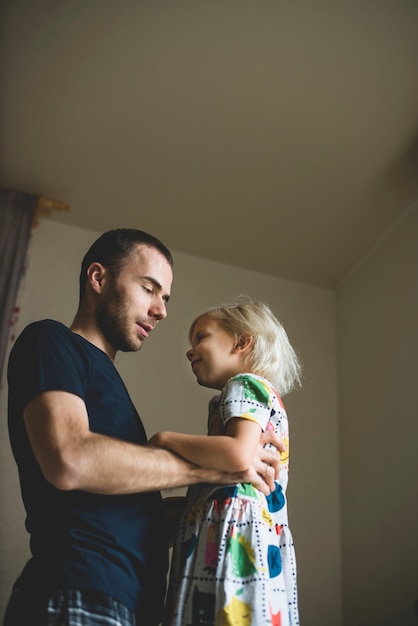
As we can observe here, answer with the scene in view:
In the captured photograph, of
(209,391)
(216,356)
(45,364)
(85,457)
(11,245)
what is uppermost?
(11,245)

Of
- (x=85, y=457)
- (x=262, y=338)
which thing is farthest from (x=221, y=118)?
(x=85, y=457)

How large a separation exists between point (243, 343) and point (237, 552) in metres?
0.61

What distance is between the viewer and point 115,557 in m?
1.20

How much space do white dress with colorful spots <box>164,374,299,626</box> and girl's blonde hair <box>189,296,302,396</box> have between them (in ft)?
0.63

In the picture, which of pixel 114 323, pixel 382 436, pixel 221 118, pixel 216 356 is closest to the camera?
pixel 114 323

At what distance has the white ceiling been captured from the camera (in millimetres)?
2391

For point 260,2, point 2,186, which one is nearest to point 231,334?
point 260,2

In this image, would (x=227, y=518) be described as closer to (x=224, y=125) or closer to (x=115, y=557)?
(x=115, y=557)

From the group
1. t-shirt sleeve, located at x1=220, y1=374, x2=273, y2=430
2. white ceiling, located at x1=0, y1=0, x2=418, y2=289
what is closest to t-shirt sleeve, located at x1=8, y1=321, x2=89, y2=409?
t-shirt sleeve, located at x1=220, y1=374, x2=273, y2=430

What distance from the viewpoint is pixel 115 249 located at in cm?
173

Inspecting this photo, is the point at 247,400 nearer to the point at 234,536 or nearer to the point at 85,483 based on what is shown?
the point at 234,536

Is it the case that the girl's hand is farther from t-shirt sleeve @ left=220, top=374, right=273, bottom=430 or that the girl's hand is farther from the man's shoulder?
the man's shoulder

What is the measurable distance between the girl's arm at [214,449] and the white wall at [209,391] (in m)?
1.97

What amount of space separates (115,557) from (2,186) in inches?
106
